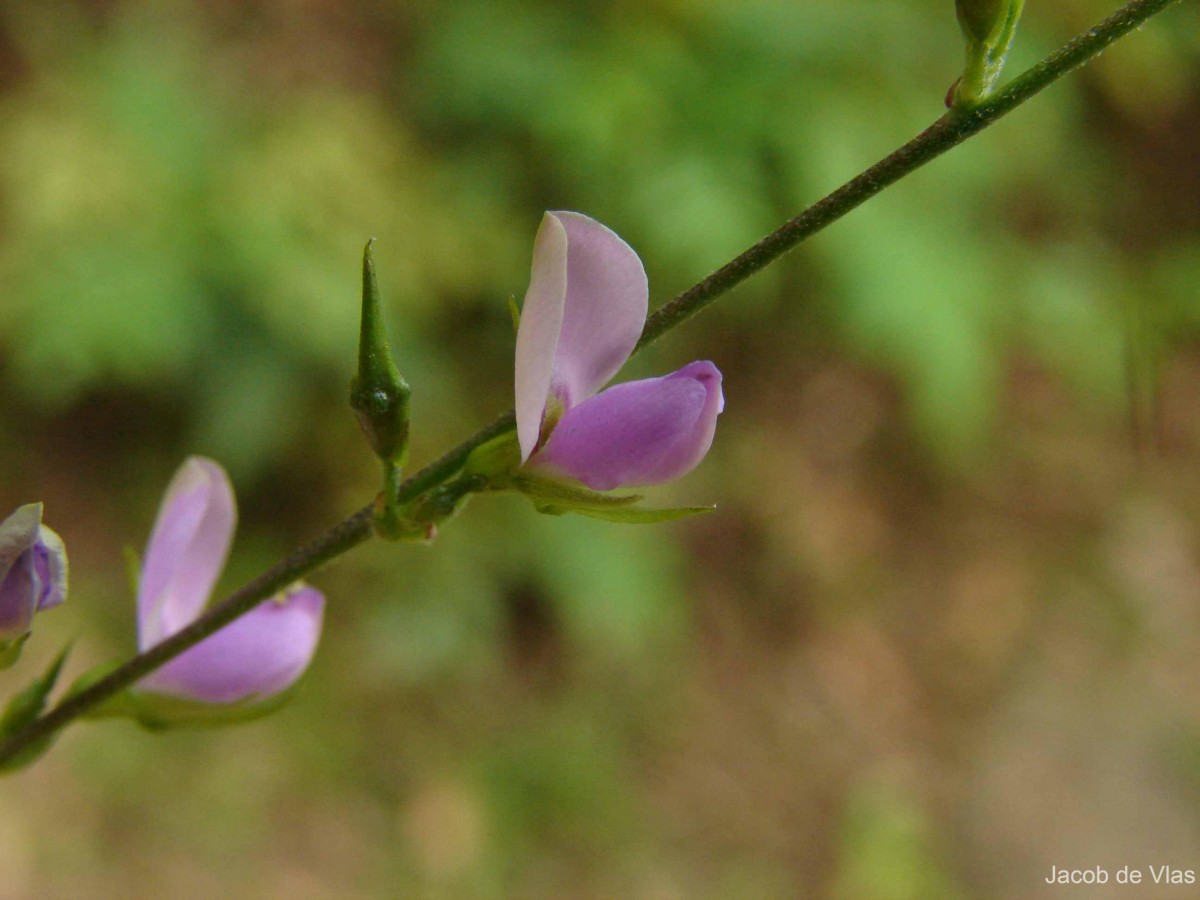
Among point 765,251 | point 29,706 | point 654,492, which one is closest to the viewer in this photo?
point 765,251

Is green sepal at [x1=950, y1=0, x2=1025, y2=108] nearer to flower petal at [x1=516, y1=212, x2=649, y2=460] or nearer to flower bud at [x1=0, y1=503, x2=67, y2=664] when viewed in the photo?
flower petal at [x1=516, y1=212, x2=649, y2=460]

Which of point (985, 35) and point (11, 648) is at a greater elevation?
point (985, 35)

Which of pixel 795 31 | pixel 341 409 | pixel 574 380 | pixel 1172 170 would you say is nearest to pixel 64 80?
pixel 341 409

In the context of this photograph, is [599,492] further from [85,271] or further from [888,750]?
[888,750]

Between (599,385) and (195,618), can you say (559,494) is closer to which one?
(599,385)

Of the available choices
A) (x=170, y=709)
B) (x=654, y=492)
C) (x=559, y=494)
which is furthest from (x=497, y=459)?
(x=654, y=492)

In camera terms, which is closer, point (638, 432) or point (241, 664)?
point (638, 432)
